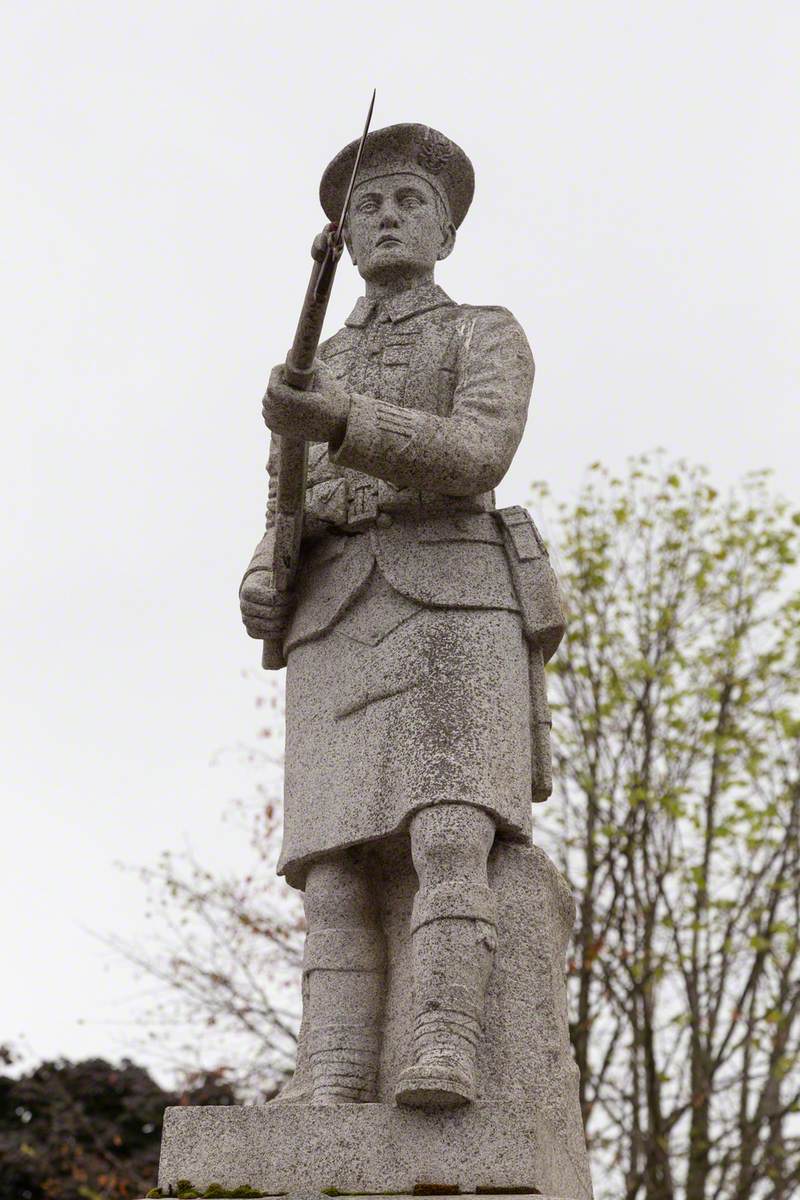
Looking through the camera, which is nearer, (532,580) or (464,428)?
(464,428)

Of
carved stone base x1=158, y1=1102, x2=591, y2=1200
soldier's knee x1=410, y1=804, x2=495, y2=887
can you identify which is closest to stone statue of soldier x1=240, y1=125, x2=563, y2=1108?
soldier's knee x1=410, y1=804, x2=495, y2=887

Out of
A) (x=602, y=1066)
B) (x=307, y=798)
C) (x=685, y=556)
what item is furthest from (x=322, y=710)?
(x=685, y=556)

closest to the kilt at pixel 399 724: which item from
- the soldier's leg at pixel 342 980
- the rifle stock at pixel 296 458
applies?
the soldier's leg at pixel 342 980

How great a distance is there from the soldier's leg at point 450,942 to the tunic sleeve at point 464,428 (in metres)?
1.01

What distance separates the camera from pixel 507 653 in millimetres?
5285

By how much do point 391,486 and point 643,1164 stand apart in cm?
859

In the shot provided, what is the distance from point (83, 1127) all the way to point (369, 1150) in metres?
10.8

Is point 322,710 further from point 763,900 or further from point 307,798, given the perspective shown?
point 763,900

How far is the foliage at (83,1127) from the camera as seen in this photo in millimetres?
13414

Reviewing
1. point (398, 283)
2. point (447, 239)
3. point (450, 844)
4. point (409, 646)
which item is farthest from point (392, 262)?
point (450, 844)

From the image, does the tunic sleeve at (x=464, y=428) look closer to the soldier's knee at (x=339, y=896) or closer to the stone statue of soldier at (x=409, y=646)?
the stone statue of soldier at (x=409, y=646)

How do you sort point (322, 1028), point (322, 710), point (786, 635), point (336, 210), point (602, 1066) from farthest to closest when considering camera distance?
point (786, 635) < point (602, 1066) < point (336, 210) < point (322, 710) < point (322, 1028)

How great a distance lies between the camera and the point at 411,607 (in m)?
5.34

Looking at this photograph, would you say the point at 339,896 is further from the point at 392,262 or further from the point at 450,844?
the point at 392,262
